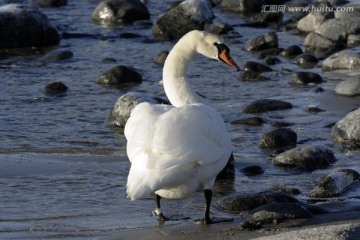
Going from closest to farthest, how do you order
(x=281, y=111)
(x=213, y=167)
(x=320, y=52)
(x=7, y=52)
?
(x=213, y=167) → (x=281, y=111) → (x=320, y=52) → (x=7, y=52)

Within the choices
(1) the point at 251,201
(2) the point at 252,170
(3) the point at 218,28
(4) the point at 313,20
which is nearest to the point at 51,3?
(3) the point at 218,28

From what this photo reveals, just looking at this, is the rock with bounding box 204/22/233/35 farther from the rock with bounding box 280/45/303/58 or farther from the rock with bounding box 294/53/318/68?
the rock with bounding box 294/53/318/68

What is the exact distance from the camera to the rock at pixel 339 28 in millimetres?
15328

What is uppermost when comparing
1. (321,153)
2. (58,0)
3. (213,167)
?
(213,167)

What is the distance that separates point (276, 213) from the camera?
6.55 metres

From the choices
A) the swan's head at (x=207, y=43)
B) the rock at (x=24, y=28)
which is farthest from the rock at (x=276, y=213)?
the rock at (x=24, y=28)

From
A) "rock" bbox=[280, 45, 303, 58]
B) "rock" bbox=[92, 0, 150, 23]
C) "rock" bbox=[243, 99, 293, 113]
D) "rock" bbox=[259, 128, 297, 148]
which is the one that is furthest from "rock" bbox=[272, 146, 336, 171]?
"rock" bbox=[92, 0, 150, 23]

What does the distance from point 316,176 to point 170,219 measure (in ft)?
6.04

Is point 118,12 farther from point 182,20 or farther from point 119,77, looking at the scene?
point 119,77

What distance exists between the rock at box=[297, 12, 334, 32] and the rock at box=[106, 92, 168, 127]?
658 centimetres

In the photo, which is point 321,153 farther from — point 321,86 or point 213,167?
point 321,86

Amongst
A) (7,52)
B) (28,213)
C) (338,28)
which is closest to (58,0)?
(7,52)

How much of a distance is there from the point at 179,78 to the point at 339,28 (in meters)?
8.35

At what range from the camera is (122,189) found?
7.76m
